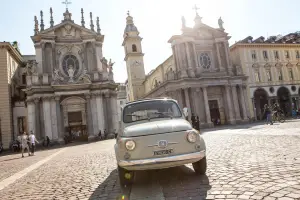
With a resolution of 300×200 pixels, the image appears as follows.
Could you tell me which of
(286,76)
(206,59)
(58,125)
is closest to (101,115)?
(58,125)

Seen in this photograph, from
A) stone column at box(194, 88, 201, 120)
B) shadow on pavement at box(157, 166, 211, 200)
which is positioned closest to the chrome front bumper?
shadow on pavement at box(157, 166, 211, 200)

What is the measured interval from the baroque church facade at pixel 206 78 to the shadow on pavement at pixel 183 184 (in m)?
28.5

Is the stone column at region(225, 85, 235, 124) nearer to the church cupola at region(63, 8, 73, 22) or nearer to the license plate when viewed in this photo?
the church cupola at region(63, 8, 73, 22)

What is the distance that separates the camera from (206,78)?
3597cm

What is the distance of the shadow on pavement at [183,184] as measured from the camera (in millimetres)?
4727

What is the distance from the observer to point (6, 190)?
22.7ft

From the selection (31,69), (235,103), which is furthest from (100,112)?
(235,103)

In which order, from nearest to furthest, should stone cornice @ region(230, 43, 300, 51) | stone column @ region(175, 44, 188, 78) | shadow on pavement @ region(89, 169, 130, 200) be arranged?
shadow on pavement @ region(89, 169, 130, 200) < stone column @ region(175, 44, 188, 78) < stone cornice @ region(230, 43, 300, 51)

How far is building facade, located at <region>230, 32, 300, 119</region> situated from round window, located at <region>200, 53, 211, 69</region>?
597cm

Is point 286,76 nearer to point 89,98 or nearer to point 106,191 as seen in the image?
point 89,98

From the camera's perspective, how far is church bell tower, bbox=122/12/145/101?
181 ft

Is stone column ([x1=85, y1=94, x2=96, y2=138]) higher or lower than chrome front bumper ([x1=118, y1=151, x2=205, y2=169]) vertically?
higher

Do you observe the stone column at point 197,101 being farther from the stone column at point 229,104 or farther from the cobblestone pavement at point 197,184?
the cobblestone pavement at point 197,184

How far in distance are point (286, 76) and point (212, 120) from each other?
688 inches
